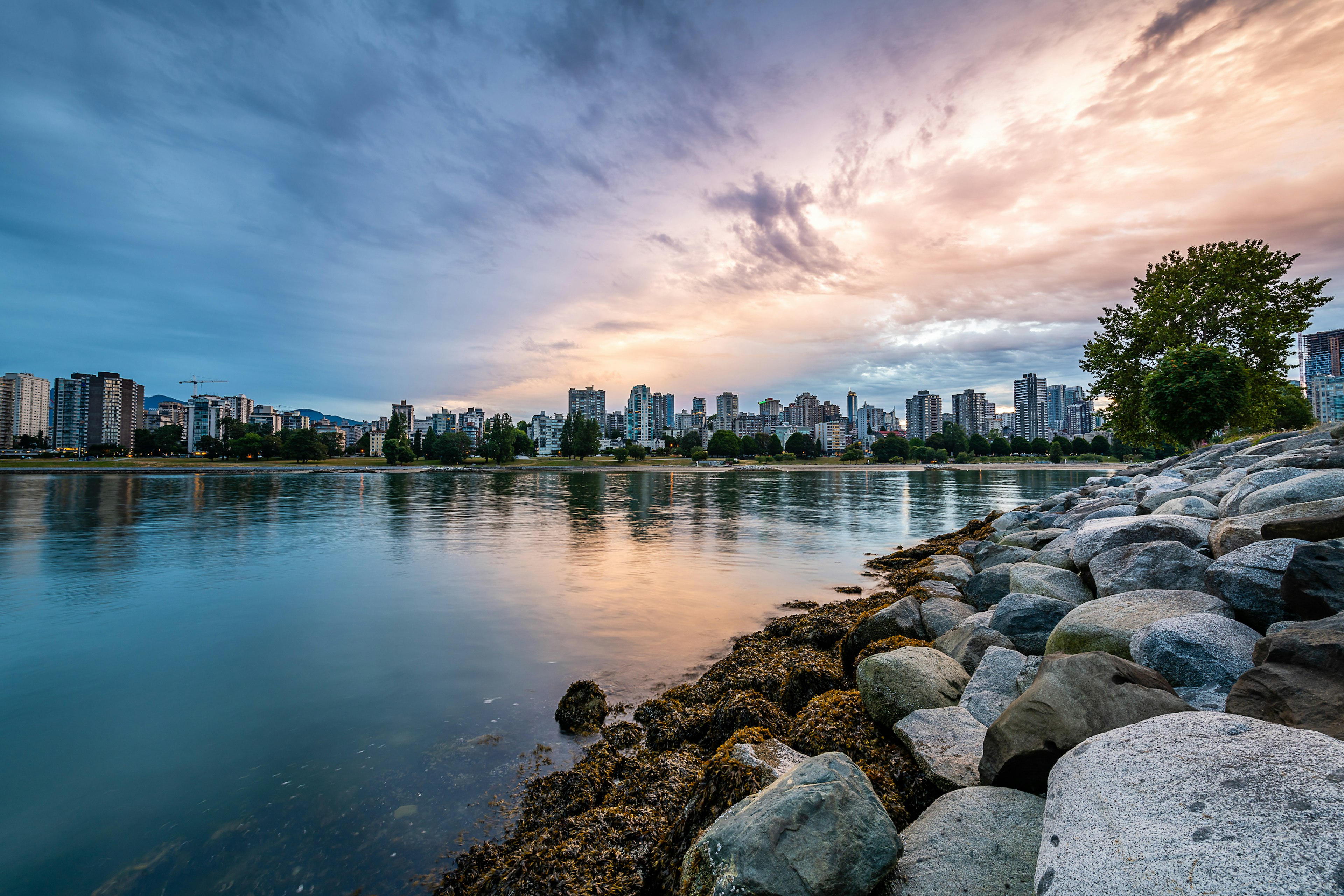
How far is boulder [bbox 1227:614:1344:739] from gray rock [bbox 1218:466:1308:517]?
581 cm

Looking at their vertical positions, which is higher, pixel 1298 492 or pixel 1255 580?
pixel 1298 492

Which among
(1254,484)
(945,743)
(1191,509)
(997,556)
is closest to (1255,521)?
(1191,509)

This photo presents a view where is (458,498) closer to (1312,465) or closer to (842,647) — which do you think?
(842,647)

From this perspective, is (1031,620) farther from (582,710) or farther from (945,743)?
(582,710)

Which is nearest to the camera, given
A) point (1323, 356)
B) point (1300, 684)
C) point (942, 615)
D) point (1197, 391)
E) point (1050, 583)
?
point (1300, 684)

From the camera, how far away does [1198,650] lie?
423 centimetres

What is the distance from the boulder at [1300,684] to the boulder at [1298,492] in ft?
14.9

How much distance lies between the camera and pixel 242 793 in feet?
19.3

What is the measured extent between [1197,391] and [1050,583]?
2294 cm

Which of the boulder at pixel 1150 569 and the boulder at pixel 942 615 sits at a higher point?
the boulder at pixel 1150 569

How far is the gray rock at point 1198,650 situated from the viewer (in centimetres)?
410

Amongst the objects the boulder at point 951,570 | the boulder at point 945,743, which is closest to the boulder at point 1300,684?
the boulder at point 945,743

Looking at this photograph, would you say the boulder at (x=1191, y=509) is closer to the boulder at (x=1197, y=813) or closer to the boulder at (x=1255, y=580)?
the boulder at (x=1255, y=580)

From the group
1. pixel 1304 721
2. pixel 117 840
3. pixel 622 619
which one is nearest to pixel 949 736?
pixel 1304 721
